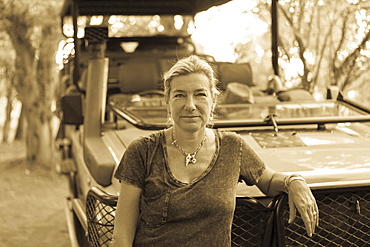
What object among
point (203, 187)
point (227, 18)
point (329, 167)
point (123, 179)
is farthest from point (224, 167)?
point (227, 18)

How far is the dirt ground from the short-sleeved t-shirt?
320 cm

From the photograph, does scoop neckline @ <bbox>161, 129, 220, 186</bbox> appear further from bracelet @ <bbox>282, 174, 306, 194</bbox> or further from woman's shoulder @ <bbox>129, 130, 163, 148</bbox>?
bracelet @ <bbox>282, 174, 306, 194</bbox>

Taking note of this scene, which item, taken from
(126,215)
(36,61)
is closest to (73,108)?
(126,215)

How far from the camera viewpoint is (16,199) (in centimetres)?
733

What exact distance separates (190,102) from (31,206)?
5.11 meters

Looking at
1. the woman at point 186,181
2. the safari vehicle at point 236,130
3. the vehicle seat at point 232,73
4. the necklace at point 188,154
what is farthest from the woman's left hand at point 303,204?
the vehicle seat at point 232,73

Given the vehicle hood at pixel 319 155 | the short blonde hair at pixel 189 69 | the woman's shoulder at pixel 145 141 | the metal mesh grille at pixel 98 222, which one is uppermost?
the short blonde hair at pixel 189 69

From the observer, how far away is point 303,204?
2.29 meters

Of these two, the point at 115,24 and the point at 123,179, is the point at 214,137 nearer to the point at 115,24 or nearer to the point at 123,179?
the point at 123,179

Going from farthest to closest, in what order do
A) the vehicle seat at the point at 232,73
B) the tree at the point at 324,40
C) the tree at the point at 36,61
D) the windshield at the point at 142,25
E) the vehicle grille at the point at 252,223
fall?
the tree at the point at 36,61 < the tree at the point at 324,40 < the windshield at the point at 142,25 < the vehicle seat at the point at 232,73 < the vehicle grille at the point at 252,223

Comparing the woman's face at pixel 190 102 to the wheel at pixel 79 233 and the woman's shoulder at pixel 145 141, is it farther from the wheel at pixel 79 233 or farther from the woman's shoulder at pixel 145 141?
the wheel at pixel 79 233

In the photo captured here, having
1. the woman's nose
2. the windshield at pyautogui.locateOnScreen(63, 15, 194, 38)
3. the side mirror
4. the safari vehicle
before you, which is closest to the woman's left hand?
the safari vehicle

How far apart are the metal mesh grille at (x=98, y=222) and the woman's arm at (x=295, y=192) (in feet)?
2.22

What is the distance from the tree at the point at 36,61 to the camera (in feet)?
30.0
